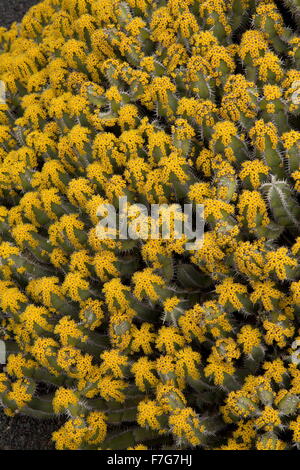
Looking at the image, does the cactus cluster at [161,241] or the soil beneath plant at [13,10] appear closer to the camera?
the cactus cluster at [161,241]

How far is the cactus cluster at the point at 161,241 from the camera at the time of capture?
126 inches

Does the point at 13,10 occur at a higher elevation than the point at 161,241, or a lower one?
higher

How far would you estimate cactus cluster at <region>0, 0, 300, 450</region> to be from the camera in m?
3.20

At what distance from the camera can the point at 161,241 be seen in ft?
11.4

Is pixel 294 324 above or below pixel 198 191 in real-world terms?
below

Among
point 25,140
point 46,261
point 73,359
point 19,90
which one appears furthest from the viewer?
point 19,90

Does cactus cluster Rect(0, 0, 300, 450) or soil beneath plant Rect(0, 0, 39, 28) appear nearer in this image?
cactus cluster Rect(0, 0, 300, 450)

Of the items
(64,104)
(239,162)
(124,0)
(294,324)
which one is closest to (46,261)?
(64,104)

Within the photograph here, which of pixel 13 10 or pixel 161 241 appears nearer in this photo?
pixel 161 241

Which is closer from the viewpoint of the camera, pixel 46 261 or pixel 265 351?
pixel 265 351

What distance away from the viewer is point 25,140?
14.9ft

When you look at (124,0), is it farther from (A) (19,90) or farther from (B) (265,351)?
(B) (265,351)

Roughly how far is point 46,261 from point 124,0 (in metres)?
2.33
